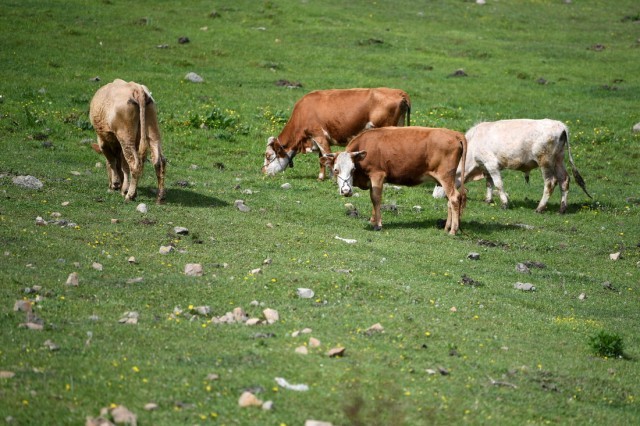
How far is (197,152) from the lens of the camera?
2334 centimetres

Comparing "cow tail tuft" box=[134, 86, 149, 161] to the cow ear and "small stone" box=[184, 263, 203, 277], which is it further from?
"small stone" box=[184, 263, 203, 277]

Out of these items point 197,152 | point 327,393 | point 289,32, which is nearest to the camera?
point 327,393

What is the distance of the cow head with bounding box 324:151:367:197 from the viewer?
703 inches

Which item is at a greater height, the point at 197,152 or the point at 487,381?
the point at 487,381

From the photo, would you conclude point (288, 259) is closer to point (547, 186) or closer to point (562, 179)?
point (547, 186)

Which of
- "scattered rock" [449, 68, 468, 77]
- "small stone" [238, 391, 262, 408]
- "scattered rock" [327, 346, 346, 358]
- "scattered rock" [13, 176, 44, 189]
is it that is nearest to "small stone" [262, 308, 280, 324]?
"scattered rock" [327, 346, 346, 358]

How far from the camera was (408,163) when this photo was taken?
59.0 feet

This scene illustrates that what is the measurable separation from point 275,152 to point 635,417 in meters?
13.9

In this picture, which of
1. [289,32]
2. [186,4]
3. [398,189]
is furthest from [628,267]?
[186,4]

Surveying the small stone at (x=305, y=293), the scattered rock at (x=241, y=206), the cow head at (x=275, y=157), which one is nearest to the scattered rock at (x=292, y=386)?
the small stone at (x=305, y=293)

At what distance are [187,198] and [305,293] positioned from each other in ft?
22.9

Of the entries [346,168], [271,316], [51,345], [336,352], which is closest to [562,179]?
[346,168]

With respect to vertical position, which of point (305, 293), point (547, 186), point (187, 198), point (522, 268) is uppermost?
point (305, 293)

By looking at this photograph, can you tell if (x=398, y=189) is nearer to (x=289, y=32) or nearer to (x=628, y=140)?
(x=628, y=140)
